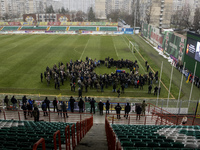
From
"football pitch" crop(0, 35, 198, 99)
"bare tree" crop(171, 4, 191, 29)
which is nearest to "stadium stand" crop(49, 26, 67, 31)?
"football pitch" crop(0, 35, 198, 99)

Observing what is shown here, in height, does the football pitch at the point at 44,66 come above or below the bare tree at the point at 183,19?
below

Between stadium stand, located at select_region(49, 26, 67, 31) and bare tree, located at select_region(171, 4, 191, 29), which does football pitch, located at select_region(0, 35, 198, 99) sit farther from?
bare tree, located at select_region(171, 4, 191, 29)

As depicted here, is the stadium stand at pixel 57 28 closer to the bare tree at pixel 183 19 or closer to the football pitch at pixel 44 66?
the football pitch at pixel 44 66

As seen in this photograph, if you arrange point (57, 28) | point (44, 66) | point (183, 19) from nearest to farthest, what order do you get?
point (44, 66), point (57, 28), point (183, 19)

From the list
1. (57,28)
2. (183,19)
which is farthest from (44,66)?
(183,19)

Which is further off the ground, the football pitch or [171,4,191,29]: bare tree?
[171,4,191,29]: bare tree

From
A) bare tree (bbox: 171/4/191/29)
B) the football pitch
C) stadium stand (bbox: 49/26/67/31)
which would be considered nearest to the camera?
the football pitch

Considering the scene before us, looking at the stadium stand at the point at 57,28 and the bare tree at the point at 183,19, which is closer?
the stadium stand at the point at 57,28

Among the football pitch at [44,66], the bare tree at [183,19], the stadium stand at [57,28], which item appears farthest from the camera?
the bare tree at [183,19]

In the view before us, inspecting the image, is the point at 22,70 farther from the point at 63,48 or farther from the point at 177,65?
the point at 177,65

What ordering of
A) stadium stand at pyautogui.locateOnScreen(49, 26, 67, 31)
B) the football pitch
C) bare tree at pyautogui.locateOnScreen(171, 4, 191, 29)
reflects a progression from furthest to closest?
1. bare tree at pyautogui.locateOnScreen(171, 4, 191, 29)
2. stadium stand at pyautogui.locateOnScreen(49, 26, 67, 31)
3. the football pitch

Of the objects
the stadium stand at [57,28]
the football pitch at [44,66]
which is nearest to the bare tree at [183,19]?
the stadium stand at [57,28]

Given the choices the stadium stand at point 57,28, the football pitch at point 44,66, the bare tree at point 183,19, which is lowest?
the football pitch at point 44,66

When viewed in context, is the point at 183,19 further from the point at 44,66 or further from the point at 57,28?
the point at 44,66
